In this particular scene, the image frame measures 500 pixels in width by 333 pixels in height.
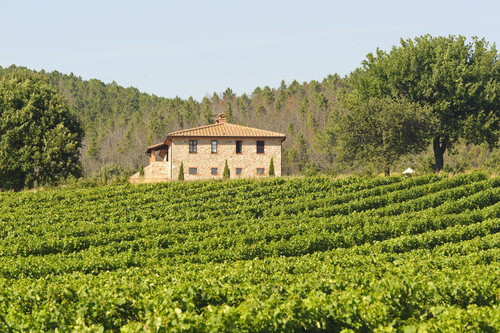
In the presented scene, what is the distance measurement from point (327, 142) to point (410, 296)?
74.2m

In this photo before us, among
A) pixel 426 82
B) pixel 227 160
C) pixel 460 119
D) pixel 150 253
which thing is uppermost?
pixel 426 82

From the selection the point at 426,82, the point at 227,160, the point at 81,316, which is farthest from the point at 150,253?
the point at 426,82

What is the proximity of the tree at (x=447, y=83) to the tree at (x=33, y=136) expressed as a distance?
93.1 feet

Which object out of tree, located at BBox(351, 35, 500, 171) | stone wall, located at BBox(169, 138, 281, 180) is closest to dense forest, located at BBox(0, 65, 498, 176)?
tree, located at BBox(351, 35, 500, 171)

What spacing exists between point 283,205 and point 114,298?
1743 centimetres

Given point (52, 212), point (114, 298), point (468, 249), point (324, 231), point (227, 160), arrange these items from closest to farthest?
point (114, 298)
point (468, 249)
point (324, 231)
point (52, 212)
point (227, 160)

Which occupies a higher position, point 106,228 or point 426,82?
point 426,82

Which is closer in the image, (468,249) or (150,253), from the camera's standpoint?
(468,249)

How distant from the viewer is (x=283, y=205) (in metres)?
24.7

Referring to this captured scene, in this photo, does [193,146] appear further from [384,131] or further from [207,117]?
[207,117]

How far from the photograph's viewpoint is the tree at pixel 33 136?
35781 millimetres

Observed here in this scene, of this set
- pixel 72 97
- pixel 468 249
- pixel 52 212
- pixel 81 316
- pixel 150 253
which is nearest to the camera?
pixel 81 316

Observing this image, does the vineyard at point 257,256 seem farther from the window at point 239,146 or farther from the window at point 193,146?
the window at point 239,146

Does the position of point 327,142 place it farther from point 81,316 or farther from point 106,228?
point 81,316
